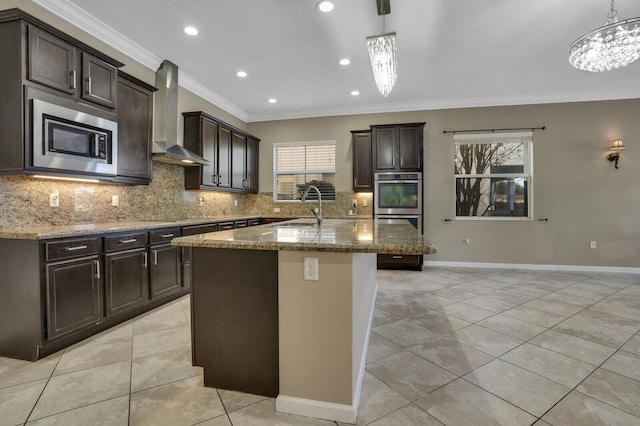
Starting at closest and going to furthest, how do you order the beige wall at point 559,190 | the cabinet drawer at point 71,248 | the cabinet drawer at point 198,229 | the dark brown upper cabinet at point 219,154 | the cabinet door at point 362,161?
the cabinet drawer at point 71,248
the cabinet drawer at point 198,229
the dark brown upper cabinet at point 219,154
the beige wall at point 559,190
the cabinet door at point 362,161

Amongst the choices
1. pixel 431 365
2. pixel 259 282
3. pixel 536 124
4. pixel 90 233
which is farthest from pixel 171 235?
pixel 536 124

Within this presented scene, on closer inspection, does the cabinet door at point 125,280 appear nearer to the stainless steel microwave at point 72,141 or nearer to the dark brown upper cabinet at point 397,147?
the stainless steel microwave at point 72,141

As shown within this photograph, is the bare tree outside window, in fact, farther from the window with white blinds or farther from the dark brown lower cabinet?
the dark brown lower cabinet

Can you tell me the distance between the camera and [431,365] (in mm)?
2014

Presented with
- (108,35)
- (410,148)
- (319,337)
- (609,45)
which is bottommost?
(319,337)

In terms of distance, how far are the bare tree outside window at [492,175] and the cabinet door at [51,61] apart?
5258mm

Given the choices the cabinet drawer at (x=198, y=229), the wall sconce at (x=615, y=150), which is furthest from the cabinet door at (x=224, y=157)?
the wall sconce at (x=615, y=150)

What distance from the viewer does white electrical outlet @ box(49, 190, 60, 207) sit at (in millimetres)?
2621

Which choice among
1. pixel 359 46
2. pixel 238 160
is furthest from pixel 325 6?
pixel 238 160

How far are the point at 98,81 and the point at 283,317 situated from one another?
2.71 metres

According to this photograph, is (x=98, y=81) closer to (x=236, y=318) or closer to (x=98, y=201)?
(x=98, y=201)

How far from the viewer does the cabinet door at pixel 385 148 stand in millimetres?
5086

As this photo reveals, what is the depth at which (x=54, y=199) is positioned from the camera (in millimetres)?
2648

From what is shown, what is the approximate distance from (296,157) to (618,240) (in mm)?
5618
